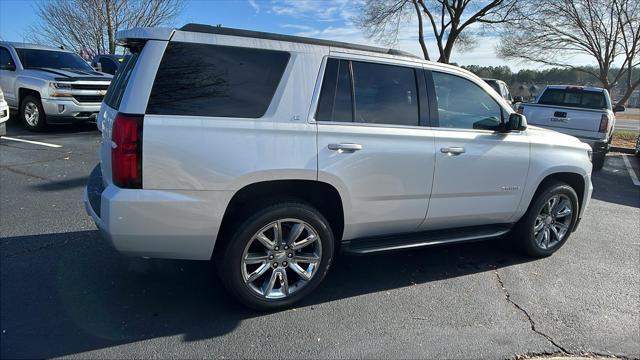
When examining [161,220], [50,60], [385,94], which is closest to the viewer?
[161,220]

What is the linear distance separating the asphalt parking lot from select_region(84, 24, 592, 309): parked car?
36 cm

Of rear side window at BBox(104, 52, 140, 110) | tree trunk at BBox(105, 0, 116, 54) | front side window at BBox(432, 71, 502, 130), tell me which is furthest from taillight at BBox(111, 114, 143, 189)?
tree trunk at BBox(105, 0, 116, 54)

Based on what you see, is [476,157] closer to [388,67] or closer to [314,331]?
[388,67]

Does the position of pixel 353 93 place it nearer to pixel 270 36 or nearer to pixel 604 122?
pixel 270 36

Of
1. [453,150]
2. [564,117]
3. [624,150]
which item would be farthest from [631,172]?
[453,150]

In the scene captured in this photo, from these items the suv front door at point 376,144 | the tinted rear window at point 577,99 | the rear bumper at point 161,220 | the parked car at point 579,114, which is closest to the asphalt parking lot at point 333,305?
the rear bumper at point 161,220

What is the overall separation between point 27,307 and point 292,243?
5.94ft

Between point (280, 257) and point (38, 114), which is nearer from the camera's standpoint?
point (280, 257)

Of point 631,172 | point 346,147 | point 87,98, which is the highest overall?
point 346,147

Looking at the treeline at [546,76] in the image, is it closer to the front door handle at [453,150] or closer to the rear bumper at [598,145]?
the rear bumper at [598,145]

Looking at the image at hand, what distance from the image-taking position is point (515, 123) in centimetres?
398

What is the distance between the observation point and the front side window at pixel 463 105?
3844mm

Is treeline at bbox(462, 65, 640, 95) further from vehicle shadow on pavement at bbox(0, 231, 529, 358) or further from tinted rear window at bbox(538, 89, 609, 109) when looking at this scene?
vehicle shadow on pavement at bbox(0, 231, 529, 358)

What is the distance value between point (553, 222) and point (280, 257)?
9.61ft
